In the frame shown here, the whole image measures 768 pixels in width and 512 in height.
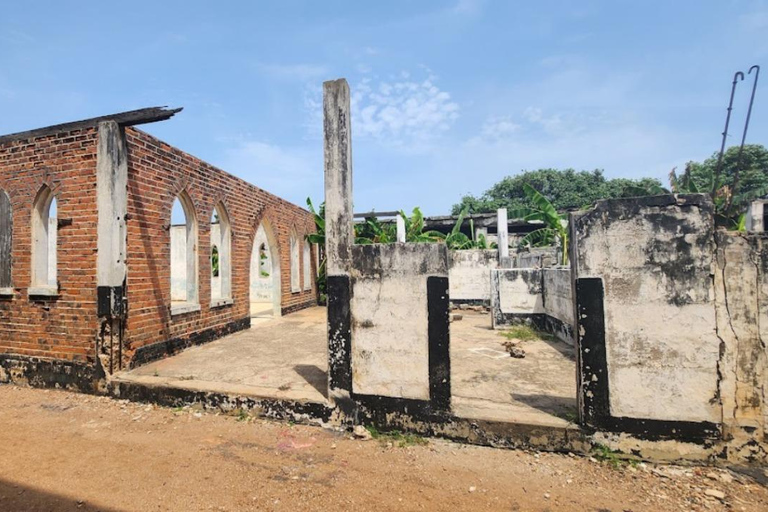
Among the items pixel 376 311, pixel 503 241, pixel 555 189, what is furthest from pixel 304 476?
pixel 555 189

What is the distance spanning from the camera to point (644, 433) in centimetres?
305

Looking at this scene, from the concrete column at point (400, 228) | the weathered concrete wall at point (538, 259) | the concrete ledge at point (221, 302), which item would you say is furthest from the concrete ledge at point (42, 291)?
the weathered concrete wall at point (538, 259)

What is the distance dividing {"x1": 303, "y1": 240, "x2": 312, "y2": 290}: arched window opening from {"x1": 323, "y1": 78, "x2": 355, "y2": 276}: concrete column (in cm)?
971

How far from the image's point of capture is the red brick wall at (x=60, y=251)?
516cm

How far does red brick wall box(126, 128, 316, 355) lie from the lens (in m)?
5.57

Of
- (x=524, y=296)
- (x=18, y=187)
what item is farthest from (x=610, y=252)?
(x=18, y=187)

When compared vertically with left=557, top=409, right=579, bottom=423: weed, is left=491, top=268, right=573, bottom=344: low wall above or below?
above

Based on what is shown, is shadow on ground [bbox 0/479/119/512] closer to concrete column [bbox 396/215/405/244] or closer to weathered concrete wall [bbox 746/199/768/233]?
concrete column [bbox 396/215/405/244]

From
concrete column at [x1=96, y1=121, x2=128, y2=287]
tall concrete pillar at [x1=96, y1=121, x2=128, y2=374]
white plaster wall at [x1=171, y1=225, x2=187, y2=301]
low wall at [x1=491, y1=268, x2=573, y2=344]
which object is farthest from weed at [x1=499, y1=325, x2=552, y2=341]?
white plaster wall at [x1=171, y1=225, x2=187, y2=301]

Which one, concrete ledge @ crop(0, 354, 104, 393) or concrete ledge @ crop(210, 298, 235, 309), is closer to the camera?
concrete ledge @ crop(0, 354, 104, 393)

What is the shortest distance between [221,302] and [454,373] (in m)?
5.27

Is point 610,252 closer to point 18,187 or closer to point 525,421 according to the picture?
point 525,421

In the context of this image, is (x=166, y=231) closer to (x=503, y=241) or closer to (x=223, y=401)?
(x=223, y=401)

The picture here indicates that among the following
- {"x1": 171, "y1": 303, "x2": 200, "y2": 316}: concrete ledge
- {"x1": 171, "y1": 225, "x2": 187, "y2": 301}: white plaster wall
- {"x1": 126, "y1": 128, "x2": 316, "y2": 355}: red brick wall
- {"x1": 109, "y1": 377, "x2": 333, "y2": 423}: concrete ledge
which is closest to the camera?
{"x1": 109, "y1": 377, "x2": 333, "y2": 423}: concrete ledge
